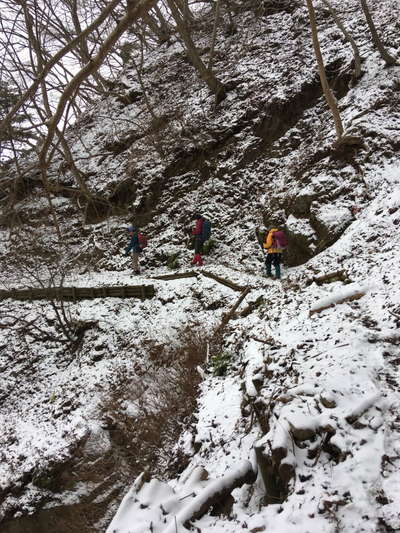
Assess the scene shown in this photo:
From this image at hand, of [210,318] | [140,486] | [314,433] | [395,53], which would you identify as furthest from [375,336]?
[395,53]

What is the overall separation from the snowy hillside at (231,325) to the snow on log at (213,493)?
2 centimetres

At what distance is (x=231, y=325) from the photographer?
799cm

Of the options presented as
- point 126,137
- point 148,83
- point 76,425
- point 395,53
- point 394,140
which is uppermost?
point 148,83

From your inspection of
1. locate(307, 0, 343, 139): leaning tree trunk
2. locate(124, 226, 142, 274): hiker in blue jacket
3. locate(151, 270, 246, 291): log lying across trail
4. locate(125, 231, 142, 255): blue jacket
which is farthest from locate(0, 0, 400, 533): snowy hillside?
locate(125, 231, 142, 255): blue jacket

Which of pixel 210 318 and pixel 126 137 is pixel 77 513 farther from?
pixel 126 137

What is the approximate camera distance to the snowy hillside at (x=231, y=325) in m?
3.27

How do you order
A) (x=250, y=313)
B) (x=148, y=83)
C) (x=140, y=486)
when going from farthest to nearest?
1. (x=148, y=83)
2. (x=250, y=313)
3. (x=140, y=486)

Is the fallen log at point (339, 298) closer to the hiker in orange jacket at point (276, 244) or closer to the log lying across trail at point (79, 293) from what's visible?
the hiker in orange jacket at point (276, 244)

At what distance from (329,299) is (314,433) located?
114 inches

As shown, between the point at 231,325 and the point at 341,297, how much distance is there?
293 centimetres

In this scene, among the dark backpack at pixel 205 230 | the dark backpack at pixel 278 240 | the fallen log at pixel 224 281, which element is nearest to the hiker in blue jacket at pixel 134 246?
the dark backpack at pixel 205 230

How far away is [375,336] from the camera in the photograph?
14.3 ft

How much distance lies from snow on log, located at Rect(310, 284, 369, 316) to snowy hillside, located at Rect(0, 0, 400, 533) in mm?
24

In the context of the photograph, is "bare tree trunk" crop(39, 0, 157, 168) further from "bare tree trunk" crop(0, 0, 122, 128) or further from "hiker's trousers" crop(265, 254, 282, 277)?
"hiker's trousers" crop(265, 254, 282, 277)
